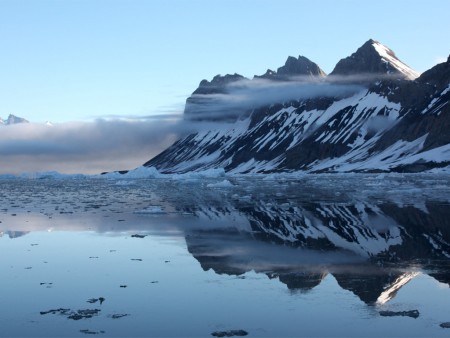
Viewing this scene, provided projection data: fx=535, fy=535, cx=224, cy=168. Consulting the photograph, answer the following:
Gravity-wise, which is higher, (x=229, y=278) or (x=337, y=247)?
(x=229, y=278)

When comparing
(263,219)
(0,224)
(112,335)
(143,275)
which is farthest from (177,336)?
(0,224)

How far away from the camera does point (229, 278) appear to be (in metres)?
16.1

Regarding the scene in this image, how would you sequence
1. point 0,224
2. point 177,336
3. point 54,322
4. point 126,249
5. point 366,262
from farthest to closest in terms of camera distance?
point 0,224
point 126,249
point 366,262
point 54,322
point 177,336

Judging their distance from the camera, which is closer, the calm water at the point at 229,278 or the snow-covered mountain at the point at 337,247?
the calm water at the point at 229,278

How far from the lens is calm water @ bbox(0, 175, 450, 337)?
11438 millimetres

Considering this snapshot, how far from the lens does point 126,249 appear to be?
2161cm

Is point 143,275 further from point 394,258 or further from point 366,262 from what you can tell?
point 394,258

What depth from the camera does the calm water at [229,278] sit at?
11.4 meters

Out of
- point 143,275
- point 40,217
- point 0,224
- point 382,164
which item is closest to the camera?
point 143,275

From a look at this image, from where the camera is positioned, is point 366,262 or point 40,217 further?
point 40,217

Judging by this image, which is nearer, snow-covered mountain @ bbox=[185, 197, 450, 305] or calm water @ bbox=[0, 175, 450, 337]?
calm water @ bbox=[0, 175, 450, 337]

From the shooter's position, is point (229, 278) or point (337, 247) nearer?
point (229, 278)

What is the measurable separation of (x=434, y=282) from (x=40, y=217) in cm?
2738

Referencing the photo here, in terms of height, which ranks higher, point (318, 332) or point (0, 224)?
point (318, 332)
